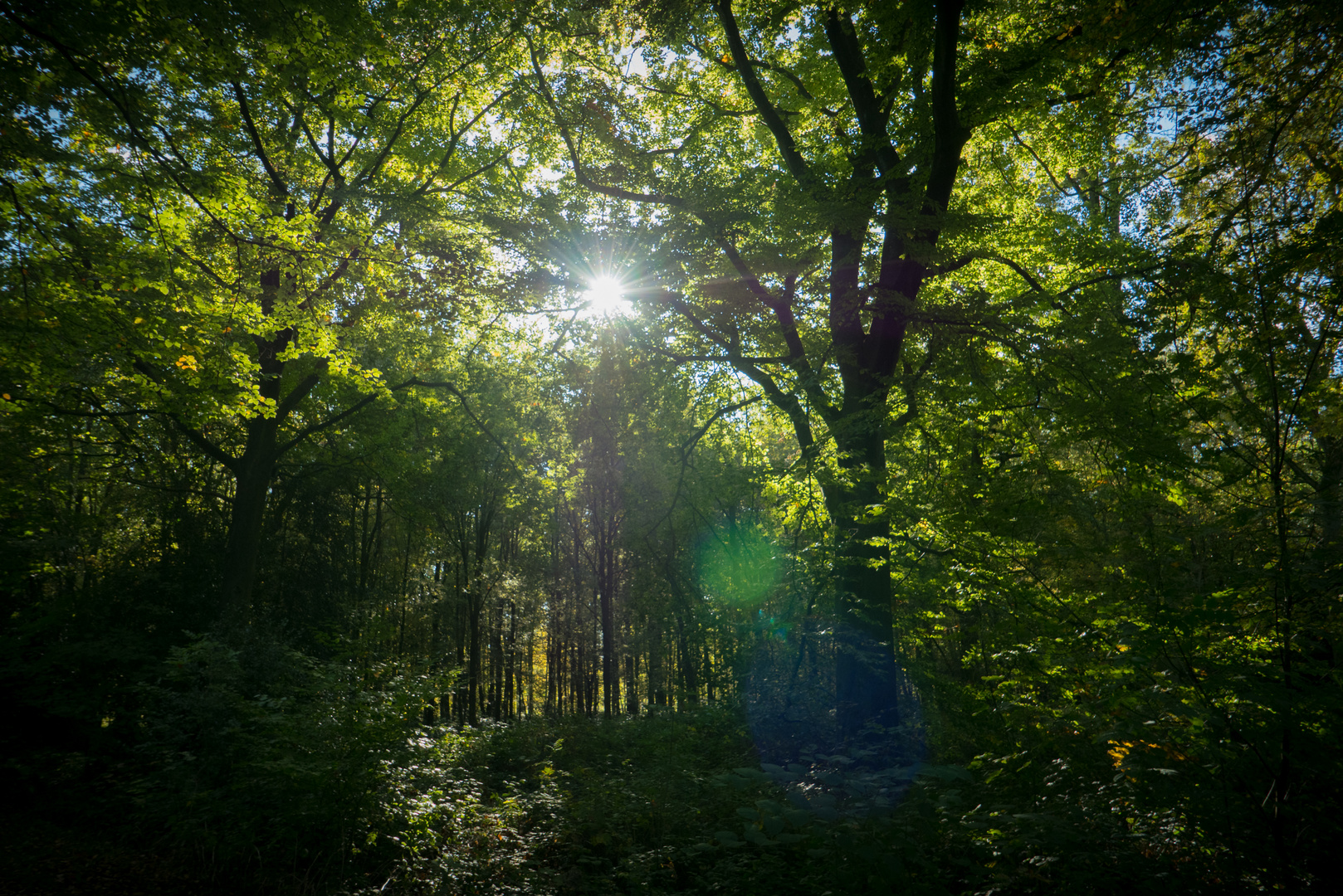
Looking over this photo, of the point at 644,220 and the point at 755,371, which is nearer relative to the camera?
the point at 644,220

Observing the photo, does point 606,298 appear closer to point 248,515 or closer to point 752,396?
point 752,396

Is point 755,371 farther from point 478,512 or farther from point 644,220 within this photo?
point 478,512

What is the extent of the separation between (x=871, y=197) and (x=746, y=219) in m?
1.79

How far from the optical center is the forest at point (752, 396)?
389 cm

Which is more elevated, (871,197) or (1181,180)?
(871,197)

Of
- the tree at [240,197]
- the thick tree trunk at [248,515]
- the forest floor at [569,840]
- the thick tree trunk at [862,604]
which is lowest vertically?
the forest floor at [569,840]

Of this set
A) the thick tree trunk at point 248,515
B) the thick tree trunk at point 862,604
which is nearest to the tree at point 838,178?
the thick tree trunk at point 862,604

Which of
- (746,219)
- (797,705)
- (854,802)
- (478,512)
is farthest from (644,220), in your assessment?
(478,512)

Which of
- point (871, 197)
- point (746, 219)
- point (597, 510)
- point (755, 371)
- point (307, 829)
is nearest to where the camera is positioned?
point (307, 829)

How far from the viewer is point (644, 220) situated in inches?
378

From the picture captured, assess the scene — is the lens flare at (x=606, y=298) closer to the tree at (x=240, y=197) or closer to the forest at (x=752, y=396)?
the forest at (x=752, y=396)

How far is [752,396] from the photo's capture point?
13.2 m

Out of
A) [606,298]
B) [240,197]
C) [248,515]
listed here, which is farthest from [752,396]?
[248,515]

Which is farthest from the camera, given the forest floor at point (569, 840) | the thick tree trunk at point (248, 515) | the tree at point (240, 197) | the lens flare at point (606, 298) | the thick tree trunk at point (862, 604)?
the thick tree trunk at point (248, 515)
